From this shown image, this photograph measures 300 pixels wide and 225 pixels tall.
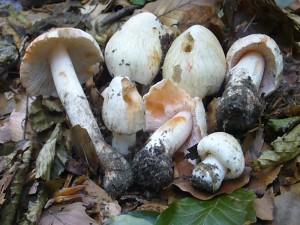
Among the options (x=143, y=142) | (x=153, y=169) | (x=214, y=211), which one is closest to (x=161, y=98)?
(x=143, y=142)

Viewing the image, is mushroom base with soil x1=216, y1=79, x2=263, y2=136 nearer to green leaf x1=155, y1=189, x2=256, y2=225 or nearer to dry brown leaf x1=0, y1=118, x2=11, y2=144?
green leaf x1=155, y1=189, x2=256, y2=225

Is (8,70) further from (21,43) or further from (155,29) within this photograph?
(155,29)

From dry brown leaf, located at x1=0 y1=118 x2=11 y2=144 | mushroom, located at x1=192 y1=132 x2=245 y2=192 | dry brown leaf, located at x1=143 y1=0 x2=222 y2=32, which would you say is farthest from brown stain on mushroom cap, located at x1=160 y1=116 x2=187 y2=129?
dry brown leaf, located at x1=0 y1=118 x2=11 y2=144

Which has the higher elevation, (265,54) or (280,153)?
(265,54)

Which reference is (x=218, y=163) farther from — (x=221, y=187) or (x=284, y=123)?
(x=284, y=123)

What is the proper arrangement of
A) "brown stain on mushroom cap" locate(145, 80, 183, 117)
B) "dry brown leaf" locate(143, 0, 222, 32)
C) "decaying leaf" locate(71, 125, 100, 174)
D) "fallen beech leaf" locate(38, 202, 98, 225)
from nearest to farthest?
"fallen beech leaf" locate(38, 202, 98, 225)
"decaying leaf" locate(71, 125, 100, 174)
"brown stain on mushroom cap" locate(145, 80, 183, 117)
"dry brown leaf" locate(143, 0, 222, 32)

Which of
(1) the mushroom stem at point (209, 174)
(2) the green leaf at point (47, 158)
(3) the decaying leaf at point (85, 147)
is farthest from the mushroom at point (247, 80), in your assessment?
(2) the green leaf at point (47, 158)

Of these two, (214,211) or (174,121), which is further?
(174,121)
